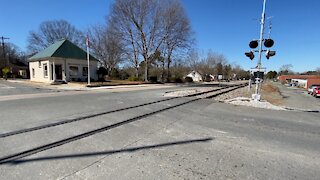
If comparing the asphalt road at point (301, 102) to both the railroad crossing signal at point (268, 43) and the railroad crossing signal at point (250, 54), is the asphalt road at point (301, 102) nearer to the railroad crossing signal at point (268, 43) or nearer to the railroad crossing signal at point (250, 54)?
the railroad crossing signal at point (250, 54)

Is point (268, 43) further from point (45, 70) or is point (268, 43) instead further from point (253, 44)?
point (45, 70)

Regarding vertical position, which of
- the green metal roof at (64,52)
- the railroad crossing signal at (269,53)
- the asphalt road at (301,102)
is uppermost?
the green metal roof at (64,52)

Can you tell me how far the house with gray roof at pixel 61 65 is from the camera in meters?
27.5

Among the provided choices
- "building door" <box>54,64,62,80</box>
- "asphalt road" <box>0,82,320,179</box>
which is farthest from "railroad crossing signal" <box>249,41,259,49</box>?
"building door" <box>54,64,62,80</box>

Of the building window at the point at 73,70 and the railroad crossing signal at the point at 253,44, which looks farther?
the building window at the point at 73,70

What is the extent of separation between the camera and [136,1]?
35.5 m

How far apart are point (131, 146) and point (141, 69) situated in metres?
52.8

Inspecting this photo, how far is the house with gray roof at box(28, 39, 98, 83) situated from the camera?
90.4 ft

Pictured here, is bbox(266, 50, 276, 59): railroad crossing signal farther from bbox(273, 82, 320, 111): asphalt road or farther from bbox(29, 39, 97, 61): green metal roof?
bbox(29, 39, 97, 61): green metal roof

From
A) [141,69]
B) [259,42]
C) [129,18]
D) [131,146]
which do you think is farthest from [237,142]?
[141,69]

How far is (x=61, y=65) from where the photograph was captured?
28078 millimetres

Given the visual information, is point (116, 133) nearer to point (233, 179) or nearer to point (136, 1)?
point (233, 179)

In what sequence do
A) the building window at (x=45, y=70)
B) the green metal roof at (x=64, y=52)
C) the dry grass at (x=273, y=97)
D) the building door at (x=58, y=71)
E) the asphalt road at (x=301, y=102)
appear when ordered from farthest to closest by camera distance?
the building window at (x=45, y=70) < the building door at (x=58, y=71) < the green metal roof at (x=64, y=52) < the dry grass at (x=273, y=97) < the asphalt road at (x=301, y=102)

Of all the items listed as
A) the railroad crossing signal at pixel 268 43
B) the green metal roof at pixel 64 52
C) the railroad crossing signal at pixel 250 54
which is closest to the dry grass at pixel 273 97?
the railroad crossing signal at pixel 250 54
